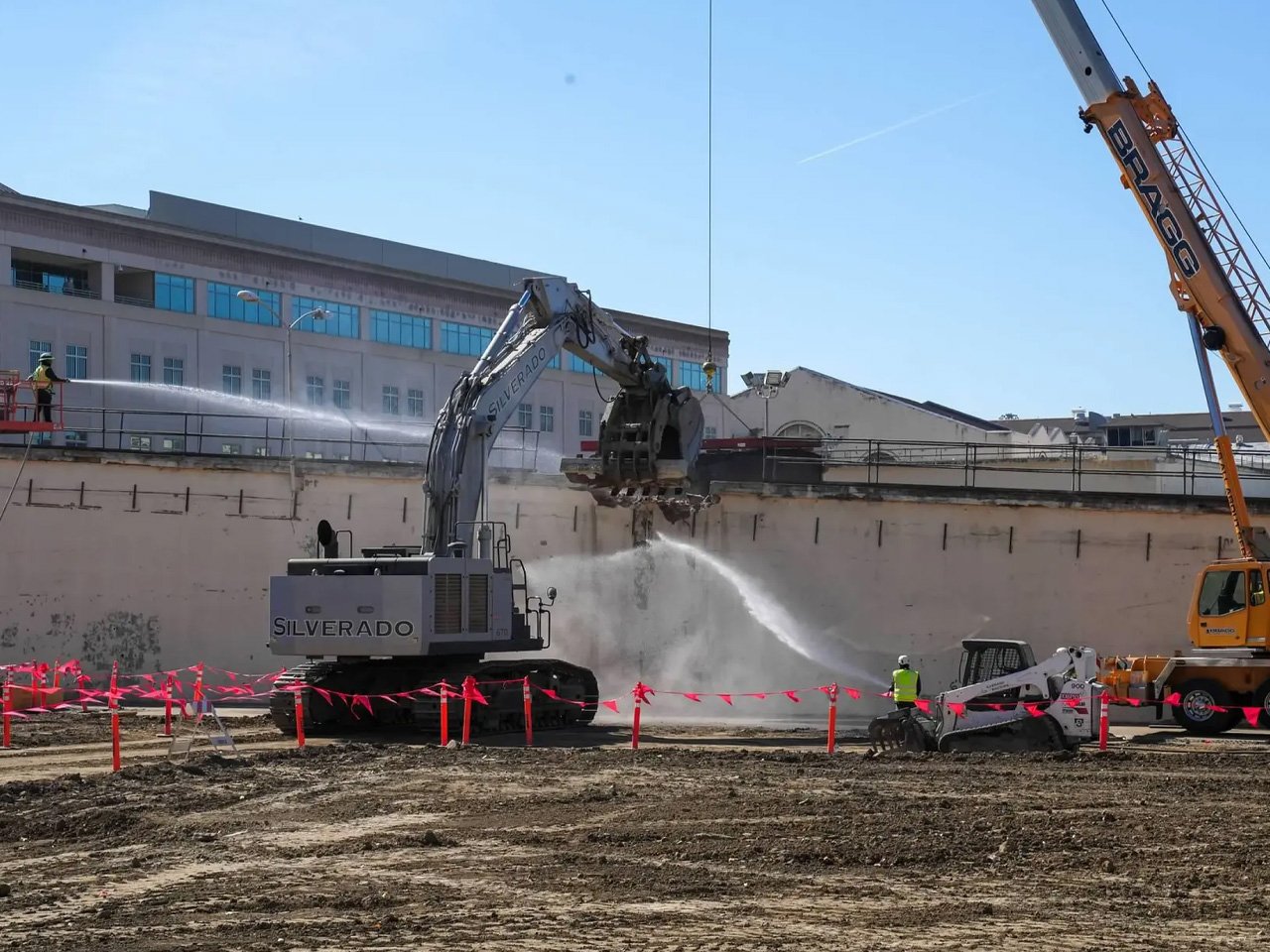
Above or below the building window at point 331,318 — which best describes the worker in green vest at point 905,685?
below

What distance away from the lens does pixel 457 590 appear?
23.0 meters

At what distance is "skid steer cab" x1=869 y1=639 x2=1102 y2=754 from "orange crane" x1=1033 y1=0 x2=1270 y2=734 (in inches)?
207

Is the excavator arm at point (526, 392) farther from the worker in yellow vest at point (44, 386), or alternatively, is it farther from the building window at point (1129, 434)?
the building window at point (1129, 434)

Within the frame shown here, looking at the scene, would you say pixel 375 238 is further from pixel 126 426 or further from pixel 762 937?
pixel 762 937

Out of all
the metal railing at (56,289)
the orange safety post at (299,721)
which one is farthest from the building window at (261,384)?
the orange safety post at (299,721)

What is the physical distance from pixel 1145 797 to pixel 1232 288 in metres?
11.9

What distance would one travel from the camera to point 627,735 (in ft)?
81.1

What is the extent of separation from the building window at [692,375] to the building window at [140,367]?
94.9 feet

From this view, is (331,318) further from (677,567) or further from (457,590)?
(457,590)

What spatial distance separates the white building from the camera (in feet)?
183

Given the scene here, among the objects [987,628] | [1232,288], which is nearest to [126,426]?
[987,628]

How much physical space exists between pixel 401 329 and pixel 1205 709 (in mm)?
46065

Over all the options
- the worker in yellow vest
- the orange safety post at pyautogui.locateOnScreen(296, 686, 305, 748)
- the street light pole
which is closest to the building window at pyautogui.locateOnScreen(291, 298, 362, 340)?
the street light pole

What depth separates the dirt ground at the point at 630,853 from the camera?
10172 millimetres
